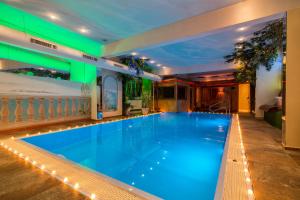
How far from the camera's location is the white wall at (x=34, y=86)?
4.75 m

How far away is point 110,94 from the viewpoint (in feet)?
27.3

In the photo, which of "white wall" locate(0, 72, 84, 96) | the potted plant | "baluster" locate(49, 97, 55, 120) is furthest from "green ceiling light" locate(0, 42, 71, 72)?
the potted plant

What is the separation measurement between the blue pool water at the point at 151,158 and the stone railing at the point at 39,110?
1631 millimetres

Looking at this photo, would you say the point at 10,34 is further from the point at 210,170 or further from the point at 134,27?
the point at 210,170

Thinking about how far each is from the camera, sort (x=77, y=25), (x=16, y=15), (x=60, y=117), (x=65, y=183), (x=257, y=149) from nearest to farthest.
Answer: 1. (x=65, y=183)
2. (x=257, y=149)
3. (x=16, y=15)
4. (x=77, y=25)
5. (x=60, y=117)

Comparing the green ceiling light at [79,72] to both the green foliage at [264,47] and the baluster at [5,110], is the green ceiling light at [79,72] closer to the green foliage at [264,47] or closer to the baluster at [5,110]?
the baluster at [5,110]

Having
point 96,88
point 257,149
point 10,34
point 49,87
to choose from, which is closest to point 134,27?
point 10,34

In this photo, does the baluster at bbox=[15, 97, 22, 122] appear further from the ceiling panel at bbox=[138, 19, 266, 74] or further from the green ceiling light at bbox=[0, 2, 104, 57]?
the ceiling panel at bbox=[138, 19, 266, 74]

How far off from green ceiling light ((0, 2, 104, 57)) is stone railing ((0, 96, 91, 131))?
2141mm

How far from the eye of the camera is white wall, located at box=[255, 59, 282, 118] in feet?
24.4

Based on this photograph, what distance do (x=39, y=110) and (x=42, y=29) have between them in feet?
9.04

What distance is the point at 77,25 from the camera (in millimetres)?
4516

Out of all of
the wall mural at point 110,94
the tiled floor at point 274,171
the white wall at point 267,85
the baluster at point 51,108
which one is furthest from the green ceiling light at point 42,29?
the white wall at point 267,85

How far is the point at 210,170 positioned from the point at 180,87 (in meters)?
10.5
